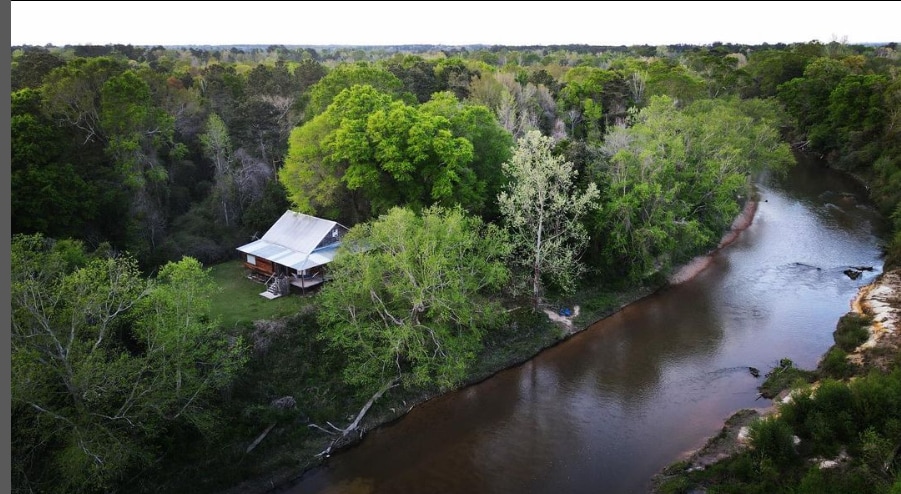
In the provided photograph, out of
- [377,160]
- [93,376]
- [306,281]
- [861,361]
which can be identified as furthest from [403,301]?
[861,361]

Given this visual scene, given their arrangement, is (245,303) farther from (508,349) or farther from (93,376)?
(508,349)

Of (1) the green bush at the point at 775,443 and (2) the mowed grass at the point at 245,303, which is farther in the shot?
(2) the mowed grass at the point at 245,303

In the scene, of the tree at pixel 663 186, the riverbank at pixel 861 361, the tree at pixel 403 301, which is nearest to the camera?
the riverbank at pixel 861 361

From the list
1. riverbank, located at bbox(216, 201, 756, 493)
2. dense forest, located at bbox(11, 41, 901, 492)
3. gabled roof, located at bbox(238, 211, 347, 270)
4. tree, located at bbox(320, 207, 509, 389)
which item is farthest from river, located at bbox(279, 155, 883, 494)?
gabled roof, located at bbox(238, 211, 347, 270)

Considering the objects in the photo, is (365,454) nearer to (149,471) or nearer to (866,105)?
(149,471)

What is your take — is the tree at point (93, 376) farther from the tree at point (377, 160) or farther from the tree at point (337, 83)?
the tree at point (337, 83)

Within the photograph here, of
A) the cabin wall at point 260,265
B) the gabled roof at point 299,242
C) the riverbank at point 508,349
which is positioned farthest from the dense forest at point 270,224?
the cabin wall at point 260,265
